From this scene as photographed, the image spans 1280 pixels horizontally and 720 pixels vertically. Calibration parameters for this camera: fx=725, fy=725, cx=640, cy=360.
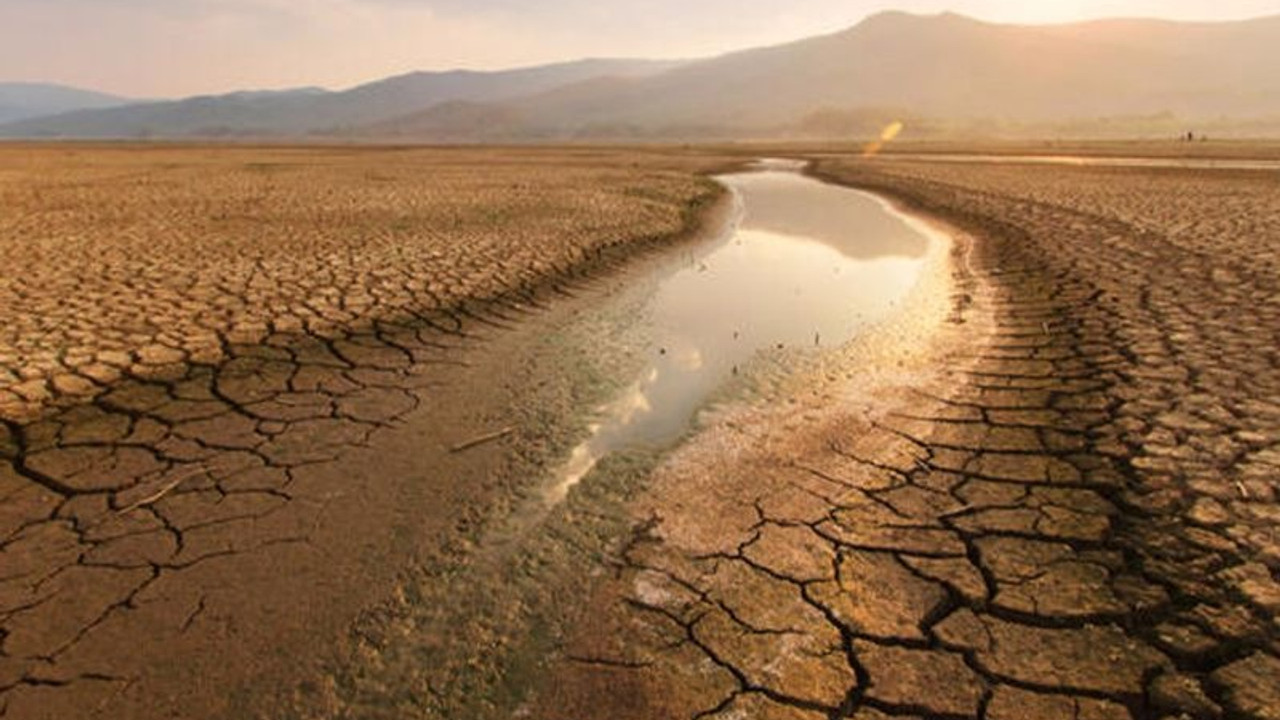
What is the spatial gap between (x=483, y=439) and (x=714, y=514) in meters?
1.61

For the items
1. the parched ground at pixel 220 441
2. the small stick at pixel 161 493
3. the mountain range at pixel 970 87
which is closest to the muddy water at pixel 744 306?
the parched ground at pixel 220 441

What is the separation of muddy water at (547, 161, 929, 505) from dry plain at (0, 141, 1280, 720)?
507 millimetres

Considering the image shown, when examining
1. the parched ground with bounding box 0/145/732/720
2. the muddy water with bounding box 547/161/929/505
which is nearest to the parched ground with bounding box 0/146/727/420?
the parched ground with bounding box 0/145/732/720

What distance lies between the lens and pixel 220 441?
168 inches

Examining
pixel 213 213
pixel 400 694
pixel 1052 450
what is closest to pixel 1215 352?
pixel 1052 450

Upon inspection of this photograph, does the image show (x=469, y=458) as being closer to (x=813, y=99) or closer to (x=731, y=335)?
(x=731, y=335)

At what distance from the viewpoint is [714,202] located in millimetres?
17828

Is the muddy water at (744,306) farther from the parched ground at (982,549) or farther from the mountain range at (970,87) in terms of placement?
the mountain range at (970,87)

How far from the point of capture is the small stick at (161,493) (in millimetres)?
3500

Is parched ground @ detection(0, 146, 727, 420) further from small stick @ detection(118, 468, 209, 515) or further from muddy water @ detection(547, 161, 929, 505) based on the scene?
muddy water @ detection(547, 161, 929, 505)

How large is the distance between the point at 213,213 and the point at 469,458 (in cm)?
1184

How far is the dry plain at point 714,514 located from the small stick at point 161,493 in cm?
2

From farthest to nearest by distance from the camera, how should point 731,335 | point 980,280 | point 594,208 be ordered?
point 594,208 → point 980,280 → point 731,335

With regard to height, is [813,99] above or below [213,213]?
above
